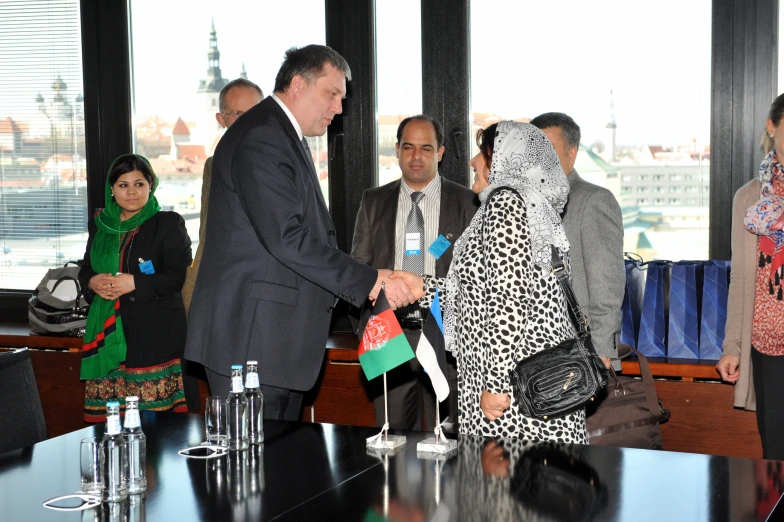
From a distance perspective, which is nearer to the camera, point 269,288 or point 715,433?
point 269,288

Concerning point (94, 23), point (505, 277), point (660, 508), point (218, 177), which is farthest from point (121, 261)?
point (660, 508)

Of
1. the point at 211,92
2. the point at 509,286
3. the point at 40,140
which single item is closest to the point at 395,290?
the point at 509,286

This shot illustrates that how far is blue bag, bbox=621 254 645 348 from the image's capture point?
413 centimetres

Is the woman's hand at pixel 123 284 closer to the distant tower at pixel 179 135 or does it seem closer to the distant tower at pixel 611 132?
the distant tower at pixel 179 135

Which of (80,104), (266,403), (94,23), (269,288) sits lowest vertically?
(266,403)

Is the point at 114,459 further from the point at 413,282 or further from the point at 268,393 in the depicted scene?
the point at 413,282

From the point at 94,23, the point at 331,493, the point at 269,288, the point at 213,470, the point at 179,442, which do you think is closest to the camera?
the point at 331,493

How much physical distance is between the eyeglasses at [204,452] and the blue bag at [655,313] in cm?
249

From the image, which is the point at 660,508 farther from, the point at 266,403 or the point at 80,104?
the point at 80,104

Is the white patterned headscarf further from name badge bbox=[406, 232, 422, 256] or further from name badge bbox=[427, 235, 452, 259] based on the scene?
name badge bbox=[406, 232, 422, 256]

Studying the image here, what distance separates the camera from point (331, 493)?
6.06ft

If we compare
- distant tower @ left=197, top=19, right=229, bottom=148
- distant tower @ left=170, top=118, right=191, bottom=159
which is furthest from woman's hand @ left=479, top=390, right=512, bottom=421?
distant tower @ left=170, top=118, right=191, bottom=159

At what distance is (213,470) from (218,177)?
3.82 feet

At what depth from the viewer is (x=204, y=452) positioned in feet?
7.11
